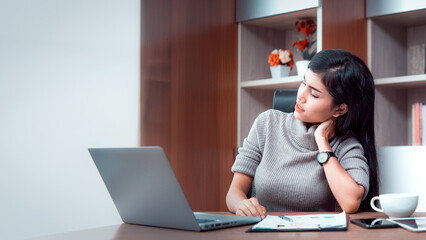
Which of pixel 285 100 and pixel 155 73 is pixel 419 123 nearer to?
pixel 285 100

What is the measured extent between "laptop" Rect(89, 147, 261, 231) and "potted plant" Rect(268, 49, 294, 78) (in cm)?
231

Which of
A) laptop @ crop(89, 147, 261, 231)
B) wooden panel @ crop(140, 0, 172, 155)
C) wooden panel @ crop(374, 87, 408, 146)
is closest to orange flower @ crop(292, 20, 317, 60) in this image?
wooden panel @ crop(374, 87, 408, 146)

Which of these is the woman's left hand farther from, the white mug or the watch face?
the white mug

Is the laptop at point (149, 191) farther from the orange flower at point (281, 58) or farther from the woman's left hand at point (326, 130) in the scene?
the orange flower at point (281, 58)

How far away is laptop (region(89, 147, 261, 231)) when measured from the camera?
3.38 feet

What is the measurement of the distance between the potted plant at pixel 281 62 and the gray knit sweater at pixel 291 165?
1616 mm

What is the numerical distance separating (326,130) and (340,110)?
0.08 meters

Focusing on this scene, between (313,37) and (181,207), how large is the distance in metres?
2.89

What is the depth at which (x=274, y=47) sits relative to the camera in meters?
3.82

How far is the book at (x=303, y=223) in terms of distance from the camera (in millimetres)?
1073

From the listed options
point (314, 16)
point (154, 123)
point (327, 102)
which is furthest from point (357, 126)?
point (314, 16)

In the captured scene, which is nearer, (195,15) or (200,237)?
(200,237)

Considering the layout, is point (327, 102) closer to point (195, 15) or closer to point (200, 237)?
point (200, 237)

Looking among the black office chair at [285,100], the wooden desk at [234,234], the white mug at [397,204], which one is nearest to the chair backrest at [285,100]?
the black office chair at [285,100]
